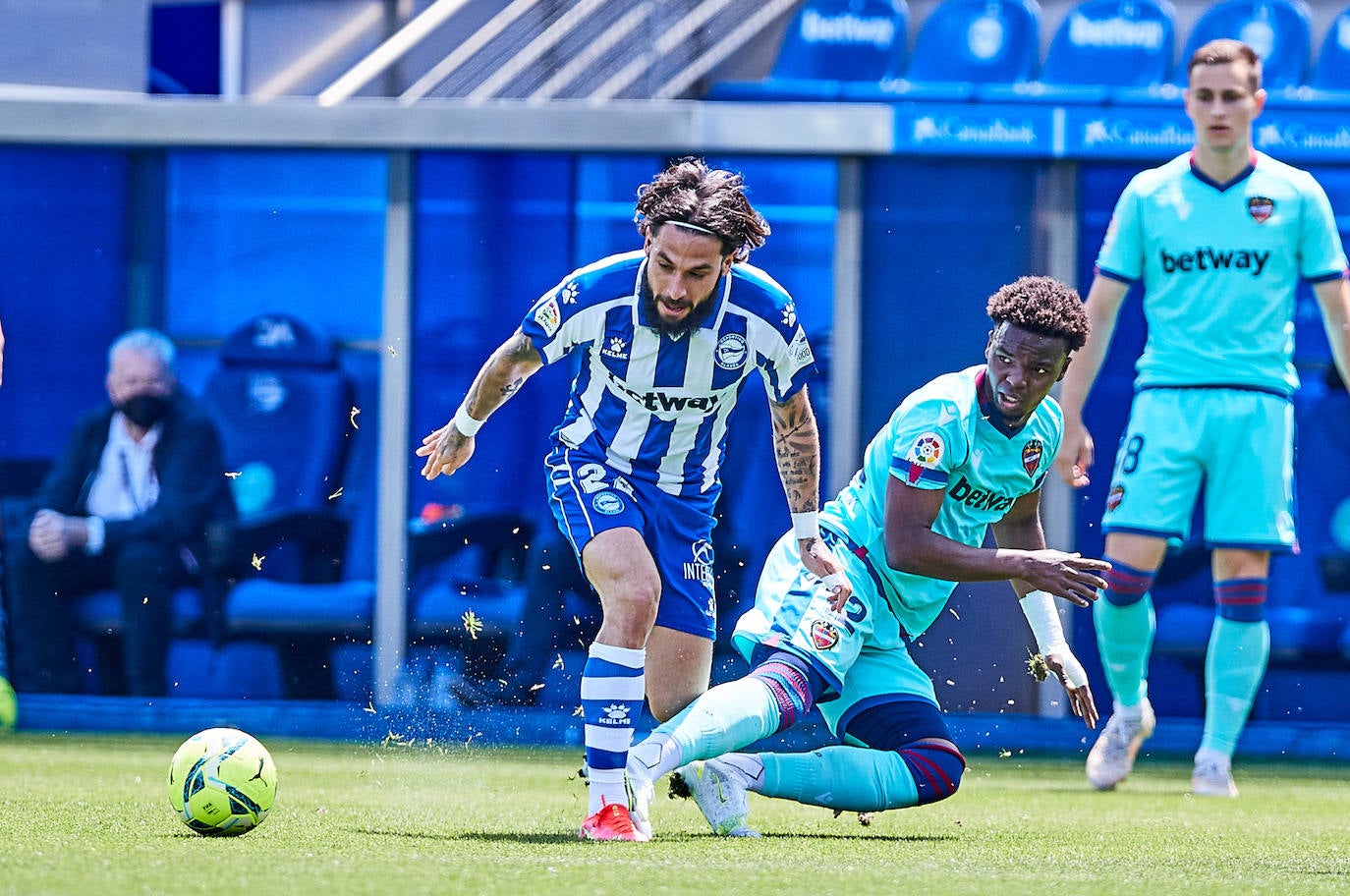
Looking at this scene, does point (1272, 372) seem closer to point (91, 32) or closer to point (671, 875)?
point (671, 875)

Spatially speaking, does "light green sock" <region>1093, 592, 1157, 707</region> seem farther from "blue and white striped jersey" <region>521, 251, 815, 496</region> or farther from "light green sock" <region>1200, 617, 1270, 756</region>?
"blue and white striped jersey" <region>521, 251, 815, 496</region>

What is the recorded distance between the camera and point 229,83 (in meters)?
13.4

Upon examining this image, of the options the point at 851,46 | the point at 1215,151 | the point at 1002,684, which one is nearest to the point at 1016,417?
the point at 1215,151

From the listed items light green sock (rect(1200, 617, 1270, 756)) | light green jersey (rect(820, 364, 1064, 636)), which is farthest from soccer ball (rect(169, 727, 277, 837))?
light green sock (rect(1200, 617, 1270, 756))

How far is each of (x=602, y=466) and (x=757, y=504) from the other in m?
5.07

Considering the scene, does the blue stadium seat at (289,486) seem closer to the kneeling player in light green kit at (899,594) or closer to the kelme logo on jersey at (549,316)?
the kneeling player in light green kit at (899,594)

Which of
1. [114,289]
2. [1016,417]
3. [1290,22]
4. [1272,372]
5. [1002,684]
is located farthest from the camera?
[1290,22]

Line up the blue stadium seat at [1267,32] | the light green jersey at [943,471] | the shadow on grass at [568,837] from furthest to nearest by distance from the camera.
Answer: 1. the blue stadium seat at [1267,32]
2. the light green jersey at [943,471]
3. the shadow on grass at [568,837]

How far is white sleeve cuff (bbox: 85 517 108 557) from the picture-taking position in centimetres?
1048

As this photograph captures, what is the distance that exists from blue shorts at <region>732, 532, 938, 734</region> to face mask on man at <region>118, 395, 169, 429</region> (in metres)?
5.42

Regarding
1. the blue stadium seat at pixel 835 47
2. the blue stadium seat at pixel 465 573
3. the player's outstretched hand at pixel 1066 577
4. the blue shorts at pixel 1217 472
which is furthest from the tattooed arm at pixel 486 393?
the blue stadium seat at pixel 835 47

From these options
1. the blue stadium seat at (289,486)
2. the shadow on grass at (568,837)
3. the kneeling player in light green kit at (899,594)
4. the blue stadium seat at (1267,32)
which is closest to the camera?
the shadow on grass at (568,837)

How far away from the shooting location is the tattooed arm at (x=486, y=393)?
568cm

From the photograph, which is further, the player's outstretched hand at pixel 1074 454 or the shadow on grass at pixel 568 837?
the player's outstretched hand at pixel 1074 454
